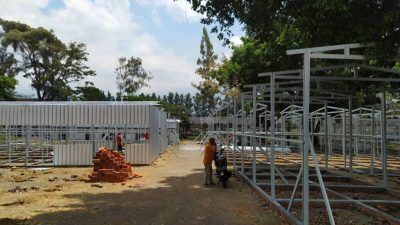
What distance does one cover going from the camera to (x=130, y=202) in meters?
12.5

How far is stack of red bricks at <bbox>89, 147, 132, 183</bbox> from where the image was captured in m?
17.1

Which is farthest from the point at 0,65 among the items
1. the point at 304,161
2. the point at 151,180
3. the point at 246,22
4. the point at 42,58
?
the point at 304,161

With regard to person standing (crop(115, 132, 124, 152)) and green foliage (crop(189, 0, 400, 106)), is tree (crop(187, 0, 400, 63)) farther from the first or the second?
person standing (crop(115, 132, 124, 152))

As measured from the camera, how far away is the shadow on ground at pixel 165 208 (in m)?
10.1

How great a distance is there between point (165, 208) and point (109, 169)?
6.28 meters

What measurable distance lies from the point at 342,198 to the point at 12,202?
824 cm

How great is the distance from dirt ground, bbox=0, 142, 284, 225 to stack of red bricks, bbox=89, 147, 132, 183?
0.47 m

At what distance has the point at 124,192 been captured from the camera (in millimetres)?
14461

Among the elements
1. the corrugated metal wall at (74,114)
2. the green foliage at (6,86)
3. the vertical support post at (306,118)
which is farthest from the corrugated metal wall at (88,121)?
the green foliage at (6,86)

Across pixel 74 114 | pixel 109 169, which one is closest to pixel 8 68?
pixel 74 114

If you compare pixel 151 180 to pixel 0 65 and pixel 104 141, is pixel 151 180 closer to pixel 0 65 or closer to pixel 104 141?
pixel 104 141

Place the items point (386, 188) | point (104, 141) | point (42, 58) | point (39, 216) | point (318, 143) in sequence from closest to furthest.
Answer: point (39, 216) < point (386, 188) < point (104, 141) < point (318, 143) < point (42, 58)

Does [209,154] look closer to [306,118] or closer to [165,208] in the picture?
[165,208]

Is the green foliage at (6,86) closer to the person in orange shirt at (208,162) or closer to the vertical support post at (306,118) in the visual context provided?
the person in orange shirt at (208,162)
